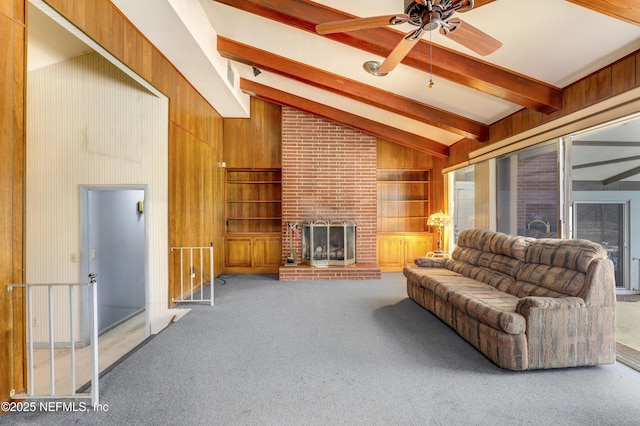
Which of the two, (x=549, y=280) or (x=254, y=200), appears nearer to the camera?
(x=549, y=280)

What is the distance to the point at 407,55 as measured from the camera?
3.08 m

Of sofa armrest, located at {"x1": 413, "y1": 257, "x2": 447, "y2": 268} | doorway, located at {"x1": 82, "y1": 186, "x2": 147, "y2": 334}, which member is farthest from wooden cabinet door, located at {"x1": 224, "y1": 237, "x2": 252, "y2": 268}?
sofa armrest, located at {"x1": 413, "y1": 257, "x2": 447, "y2": 268}

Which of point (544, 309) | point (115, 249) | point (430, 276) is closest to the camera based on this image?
point (544, 309)

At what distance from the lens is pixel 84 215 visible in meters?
3.29

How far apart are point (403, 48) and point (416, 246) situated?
4.70 metres

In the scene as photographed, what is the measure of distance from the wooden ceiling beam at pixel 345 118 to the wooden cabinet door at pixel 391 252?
6.56 feet

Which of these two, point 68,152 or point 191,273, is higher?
point 68,152

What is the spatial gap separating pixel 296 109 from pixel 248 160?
146 centimetres

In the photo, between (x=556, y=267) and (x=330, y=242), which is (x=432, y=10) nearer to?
(x=556, y=267)

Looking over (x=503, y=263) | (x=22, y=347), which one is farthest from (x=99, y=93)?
(x=503, y=263)

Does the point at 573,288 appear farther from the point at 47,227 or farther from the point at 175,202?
the point at 47,227

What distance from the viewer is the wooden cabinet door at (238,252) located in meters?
6.14

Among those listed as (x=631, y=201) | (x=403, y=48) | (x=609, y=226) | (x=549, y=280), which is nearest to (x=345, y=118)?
(x=403, y=48)

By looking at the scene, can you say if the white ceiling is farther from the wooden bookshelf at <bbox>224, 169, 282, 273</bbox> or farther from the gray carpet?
the gray carpet
